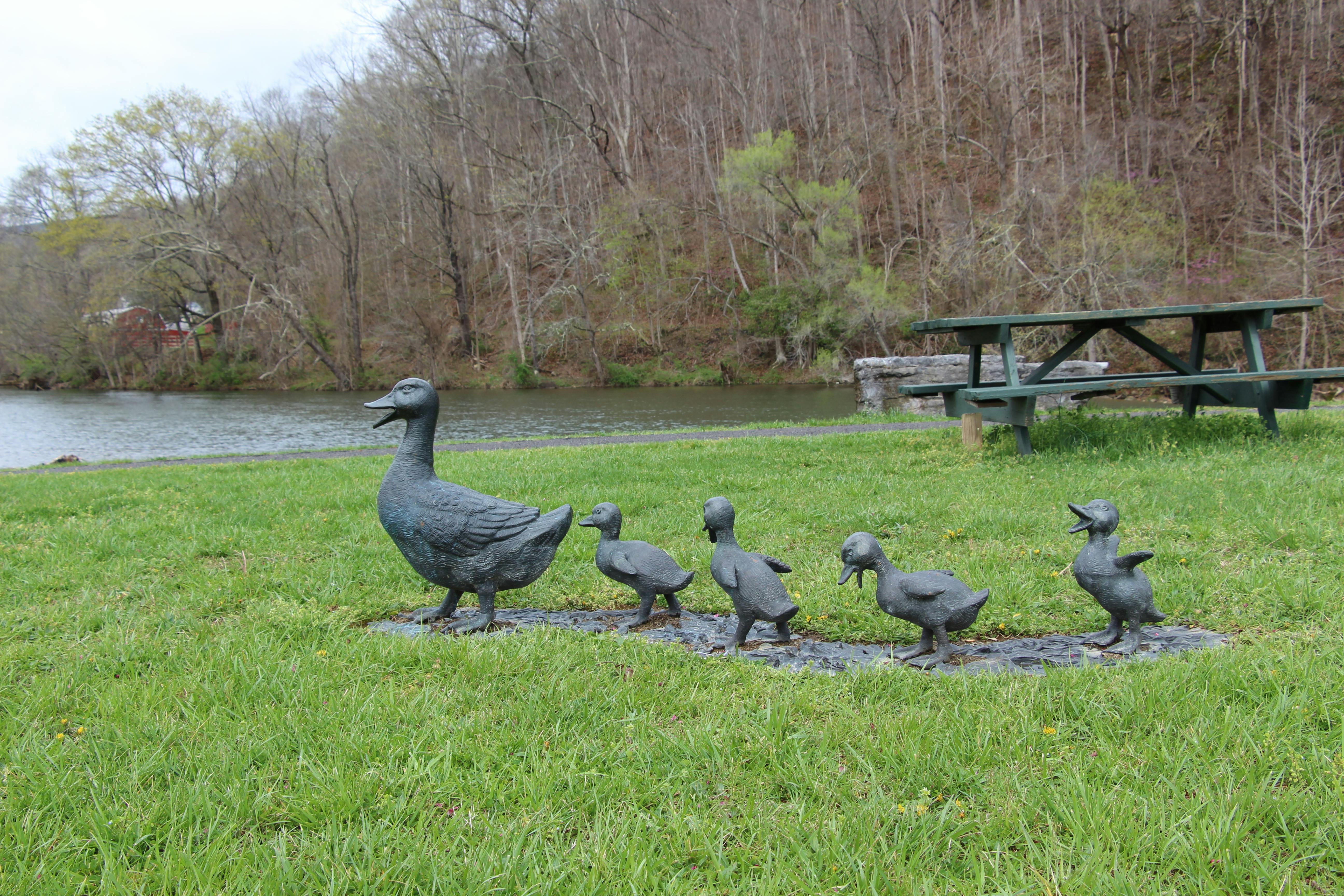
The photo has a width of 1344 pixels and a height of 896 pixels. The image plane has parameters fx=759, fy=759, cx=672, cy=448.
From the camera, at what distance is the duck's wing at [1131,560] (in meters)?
3.11

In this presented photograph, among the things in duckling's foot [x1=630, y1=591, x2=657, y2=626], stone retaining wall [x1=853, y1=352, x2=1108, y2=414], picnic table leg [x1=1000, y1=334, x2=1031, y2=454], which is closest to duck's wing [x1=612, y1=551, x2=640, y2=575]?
duckling's foot [x1=630, y1=591, x2=657, y2=626]

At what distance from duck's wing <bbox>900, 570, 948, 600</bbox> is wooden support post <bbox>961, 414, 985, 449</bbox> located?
6.29 meters

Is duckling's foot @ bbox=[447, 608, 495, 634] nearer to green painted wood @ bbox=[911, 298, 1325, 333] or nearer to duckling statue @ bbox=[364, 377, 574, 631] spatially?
duckling statue @ bbox=[364, 377, 574, 631]

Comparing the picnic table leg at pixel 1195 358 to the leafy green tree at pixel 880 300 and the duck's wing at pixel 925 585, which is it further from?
the leafy green tree at pixel 880 300

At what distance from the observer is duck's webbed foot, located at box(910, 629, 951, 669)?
11.1ft

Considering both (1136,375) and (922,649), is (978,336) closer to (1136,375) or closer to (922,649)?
(1136,375)

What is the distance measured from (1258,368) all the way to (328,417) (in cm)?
2387

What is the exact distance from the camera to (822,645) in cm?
376

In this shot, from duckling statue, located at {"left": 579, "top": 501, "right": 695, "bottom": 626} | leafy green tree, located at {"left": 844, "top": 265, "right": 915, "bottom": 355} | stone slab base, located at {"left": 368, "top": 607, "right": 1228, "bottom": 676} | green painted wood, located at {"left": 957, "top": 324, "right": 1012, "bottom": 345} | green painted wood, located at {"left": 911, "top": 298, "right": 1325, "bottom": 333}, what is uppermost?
leafy green tree, located at {"left": 844, "top": 265, "right": 915, "bottom": 355}

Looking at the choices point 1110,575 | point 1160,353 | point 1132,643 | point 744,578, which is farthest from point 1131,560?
point 1160,353

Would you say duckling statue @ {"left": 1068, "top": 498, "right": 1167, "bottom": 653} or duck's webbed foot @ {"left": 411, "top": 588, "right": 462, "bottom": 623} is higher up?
duckling statue @ {"left": 1068, "top": 498, "right": 1167, "bottom": 653}

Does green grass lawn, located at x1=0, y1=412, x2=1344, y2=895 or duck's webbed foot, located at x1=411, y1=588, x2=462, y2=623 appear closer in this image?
green grass lawn, located at x1=0, y1=412, x2=1344, y2=895

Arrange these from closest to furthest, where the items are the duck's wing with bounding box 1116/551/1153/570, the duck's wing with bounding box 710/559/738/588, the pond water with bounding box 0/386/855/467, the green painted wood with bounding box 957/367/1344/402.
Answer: the duck's wing with bounding box 1116/551/1153/570
the duck's wing with bounding box 710/559/738/588
the green painted wood with bounding box 957/367/1344/402
the pond water with bounding box 0/386/855/467

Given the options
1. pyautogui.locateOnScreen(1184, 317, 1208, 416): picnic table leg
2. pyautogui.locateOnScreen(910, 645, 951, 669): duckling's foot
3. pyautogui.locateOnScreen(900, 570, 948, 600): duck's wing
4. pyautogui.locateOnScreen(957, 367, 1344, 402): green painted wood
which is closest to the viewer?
pyautogui.locateOnScreen(900, 570, 948, 600): duck's wing
